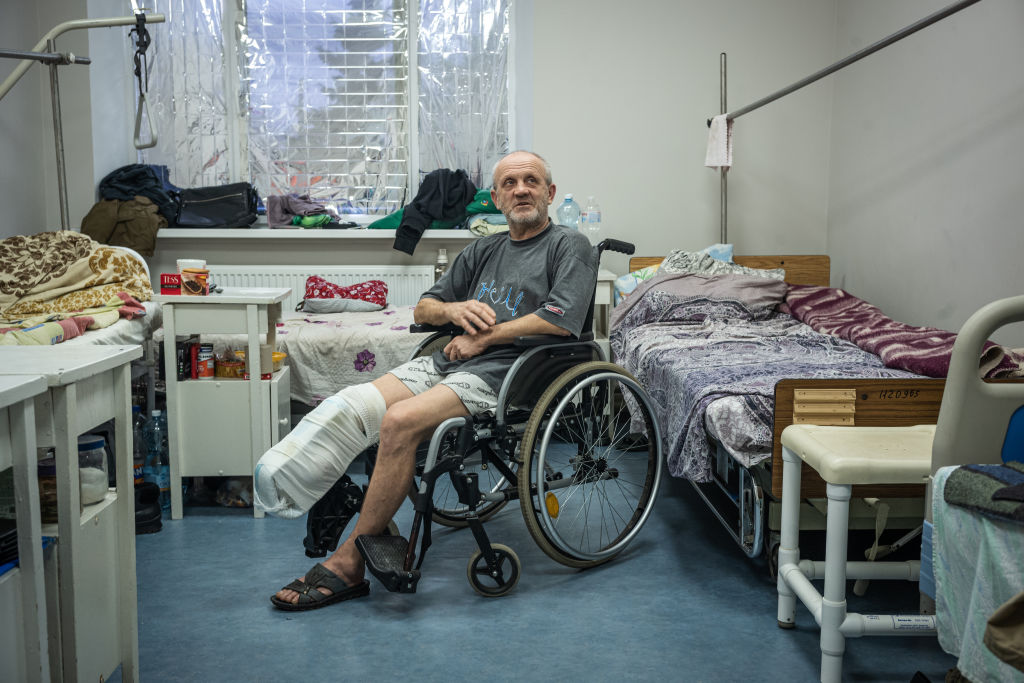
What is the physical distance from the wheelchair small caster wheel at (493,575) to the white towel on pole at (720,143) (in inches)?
99.6

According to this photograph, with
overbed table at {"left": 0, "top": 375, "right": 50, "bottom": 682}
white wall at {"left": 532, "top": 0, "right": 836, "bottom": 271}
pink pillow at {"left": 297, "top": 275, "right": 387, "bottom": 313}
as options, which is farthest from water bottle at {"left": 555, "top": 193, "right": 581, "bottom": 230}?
overbed table at {"left": 0, "top": 375, "right": 50, "bottom": 682}

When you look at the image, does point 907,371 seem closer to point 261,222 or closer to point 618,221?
point 618,221

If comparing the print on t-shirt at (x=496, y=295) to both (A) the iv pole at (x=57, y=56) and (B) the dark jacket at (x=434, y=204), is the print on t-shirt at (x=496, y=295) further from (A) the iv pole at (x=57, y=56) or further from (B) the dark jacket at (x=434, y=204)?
(B) the dark jacket at (x=434, y=204)

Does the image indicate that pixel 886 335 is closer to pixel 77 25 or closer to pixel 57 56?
pixel 57 56

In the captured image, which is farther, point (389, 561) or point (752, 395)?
point (752, 395)

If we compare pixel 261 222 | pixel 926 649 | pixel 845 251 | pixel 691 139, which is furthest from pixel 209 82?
pixel 926 649

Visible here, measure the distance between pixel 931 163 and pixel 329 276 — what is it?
2918mm

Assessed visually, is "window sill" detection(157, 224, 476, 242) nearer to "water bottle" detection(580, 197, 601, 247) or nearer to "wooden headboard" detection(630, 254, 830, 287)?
"water bottle" detection(580, 197, 601, 247)

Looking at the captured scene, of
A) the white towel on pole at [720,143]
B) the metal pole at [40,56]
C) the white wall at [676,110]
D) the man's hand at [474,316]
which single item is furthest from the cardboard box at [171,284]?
the white towel on pole at [720,143]

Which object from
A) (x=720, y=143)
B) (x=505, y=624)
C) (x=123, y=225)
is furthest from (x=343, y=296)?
(x=505, y=624)

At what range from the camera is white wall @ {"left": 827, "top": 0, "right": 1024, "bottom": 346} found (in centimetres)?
304

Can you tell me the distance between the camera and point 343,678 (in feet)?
5.86

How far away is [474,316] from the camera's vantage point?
2.36 meters

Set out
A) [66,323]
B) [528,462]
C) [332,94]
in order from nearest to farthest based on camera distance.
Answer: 1. [528,462]
2. [66,323]
3. [332,94]
